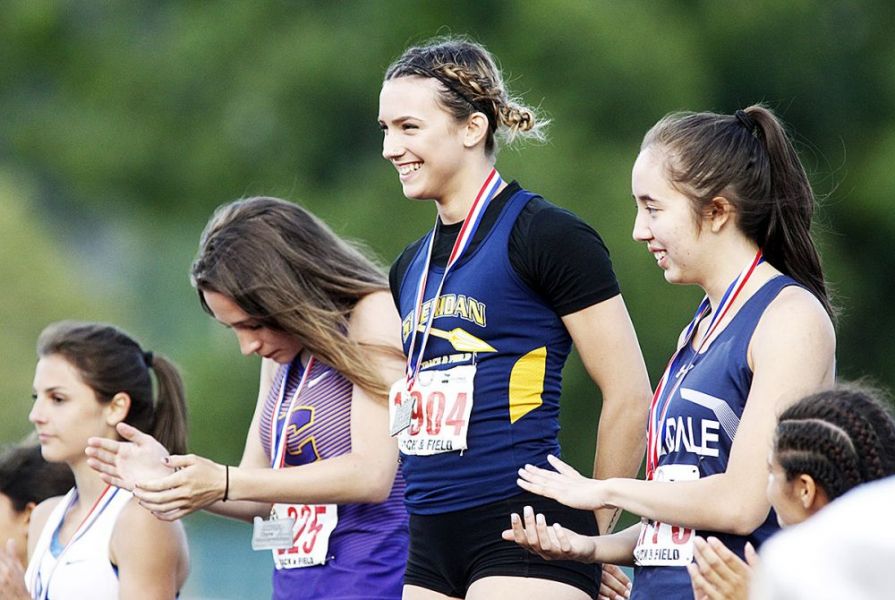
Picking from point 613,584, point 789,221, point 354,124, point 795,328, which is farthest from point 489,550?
point 354,124

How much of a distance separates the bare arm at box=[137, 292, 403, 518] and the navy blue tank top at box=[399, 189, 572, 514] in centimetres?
45

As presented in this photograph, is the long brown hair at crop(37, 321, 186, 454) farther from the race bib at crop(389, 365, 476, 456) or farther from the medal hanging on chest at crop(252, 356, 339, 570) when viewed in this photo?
the race bib at crop(389, 365, 476, 456)

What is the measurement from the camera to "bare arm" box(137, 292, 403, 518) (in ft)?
12.8

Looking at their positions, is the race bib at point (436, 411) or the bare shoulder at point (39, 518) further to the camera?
the bare shoulder at point (39, 518)

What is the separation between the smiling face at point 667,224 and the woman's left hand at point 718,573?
723 millimetres

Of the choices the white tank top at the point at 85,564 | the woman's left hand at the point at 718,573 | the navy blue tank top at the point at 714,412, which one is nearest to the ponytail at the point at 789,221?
the navy blue tank top at the point at 714,412

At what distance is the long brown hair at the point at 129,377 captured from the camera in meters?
4.71

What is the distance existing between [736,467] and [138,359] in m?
2.31

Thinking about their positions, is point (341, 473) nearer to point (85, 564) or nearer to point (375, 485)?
point (375, 485)

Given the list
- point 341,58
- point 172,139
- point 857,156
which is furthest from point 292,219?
point 172,139

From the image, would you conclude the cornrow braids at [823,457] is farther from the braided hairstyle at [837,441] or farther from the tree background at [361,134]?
the tree background at [361,134]

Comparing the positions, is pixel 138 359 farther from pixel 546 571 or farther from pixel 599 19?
pixel 599 19

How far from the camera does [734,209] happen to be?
133 inches

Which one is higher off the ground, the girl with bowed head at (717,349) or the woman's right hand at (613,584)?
the girl with bowed head at (717,349)
